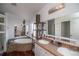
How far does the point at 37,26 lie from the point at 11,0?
1190 mm

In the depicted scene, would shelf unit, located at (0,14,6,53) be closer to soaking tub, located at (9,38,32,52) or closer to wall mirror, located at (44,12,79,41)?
soaking tub, located at (9,38,32,52)

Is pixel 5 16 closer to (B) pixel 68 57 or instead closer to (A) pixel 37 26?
(A) pixel 37 26

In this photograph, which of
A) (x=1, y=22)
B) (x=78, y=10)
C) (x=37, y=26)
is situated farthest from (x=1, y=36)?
(x=78, y=10)

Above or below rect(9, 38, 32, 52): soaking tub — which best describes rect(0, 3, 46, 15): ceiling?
above

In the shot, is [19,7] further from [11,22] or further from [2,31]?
[2,31]

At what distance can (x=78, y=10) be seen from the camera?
5.08 ft

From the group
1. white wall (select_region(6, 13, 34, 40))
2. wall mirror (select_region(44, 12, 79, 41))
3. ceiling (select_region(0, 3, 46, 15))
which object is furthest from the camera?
white wall (select_region(6, 13, 34, 40))

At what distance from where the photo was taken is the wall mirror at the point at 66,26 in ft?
5.34

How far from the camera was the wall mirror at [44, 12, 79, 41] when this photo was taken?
5.34 feet

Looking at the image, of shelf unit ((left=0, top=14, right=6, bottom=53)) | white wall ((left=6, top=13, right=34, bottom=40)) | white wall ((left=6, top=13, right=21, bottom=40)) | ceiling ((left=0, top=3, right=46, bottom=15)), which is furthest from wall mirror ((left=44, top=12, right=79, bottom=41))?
shelf unit ((left=0, top=14, right=6, bottom=53))

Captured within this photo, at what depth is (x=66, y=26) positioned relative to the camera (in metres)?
1.80

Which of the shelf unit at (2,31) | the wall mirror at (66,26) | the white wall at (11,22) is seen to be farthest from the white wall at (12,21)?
the wall mirror at (66,26)

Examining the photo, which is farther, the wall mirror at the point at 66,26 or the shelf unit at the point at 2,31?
the shelf unit at the point at 2,31

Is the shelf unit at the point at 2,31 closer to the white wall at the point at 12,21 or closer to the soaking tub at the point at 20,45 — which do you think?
the white wall at the point at 12,21
